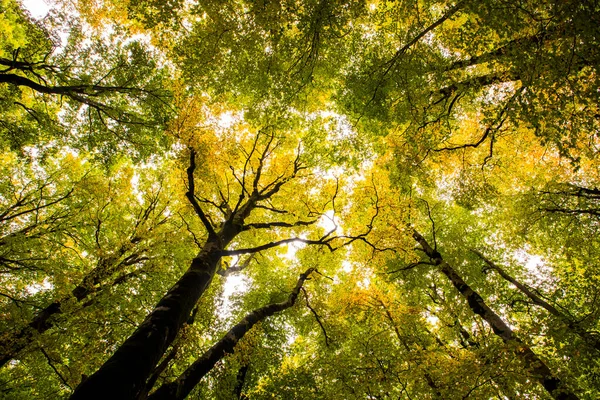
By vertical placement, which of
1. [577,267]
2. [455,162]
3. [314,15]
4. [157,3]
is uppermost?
[455,162]

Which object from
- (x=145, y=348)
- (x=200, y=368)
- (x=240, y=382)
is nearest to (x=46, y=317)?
(x=200, y=368)

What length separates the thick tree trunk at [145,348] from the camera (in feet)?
9.53

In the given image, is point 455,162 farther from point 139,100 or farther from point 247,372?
point 247,372

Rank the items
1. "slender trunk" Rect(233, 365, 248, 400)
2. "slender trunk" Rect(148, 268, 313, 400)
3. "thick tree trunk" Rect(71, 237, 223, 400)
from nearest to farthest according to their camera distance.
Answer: "thick tree trunk" Rect(71, 237, 223, 400) → "slender trunk" Rect(148, 268, 313, 400) → "slender trunk" Rect(233, 365, 248, 400)

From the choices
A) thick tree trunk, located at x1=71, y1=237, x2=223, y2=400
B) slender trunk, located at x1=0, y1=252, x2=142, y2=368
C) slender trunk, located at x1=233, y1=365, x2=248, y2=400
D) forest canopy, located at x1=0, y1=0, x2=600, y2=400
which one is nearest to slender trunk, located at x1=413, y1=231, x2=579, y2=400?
forest canopy, located at x1=0, y1=0, x2=600, y2=400

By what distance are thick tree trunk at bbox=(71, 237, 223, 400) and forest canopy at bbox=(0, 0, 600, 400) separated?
3 centimetres

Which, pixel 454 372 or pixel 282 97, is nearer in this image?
pixel 454 372

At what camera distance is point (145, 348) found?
359cm

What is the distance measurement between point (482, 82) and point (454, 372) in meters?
6.57

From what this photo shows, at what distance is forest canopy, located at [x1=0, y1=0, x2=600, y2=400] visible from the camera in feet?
16.3

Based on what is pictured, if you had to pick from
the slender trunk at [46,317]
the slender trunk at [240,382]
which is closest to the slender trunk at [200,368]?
the slender trunk at [46,317]

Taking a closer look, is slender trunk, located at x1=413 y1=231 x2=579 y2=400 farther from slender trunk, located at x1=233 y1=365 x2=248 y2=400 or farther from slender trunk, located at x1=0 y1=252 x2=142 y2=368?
slender trunk, located at x1=0 y1=252 x2=142 y2=368

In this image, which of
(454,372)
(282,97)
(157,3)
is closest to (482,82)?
(282,97)

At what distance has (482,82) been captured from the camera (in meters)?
6.41
